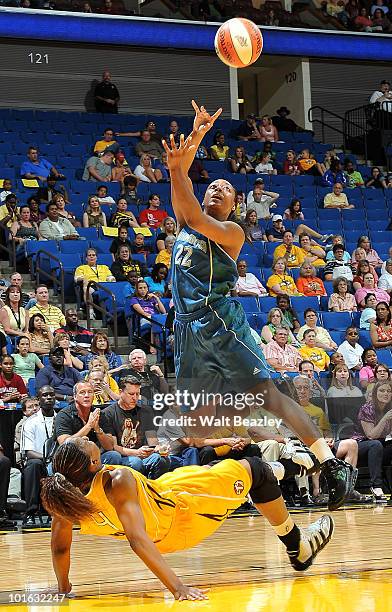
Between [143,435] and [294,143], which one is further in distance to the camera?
[294,143]

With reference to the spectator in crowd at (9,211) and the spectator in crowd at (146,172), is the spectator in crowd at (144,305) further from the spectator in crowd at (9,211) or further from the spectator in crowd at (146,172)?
the spectator in crowd at (146,172)

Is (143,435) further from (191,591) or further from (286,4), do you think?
(286,4)

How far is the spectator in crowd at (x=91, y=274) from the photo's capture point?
481 inches

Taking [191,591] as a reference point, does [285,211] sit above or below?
above

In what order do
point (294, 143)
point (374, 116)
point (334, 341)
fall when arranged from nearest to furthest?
1. point (334, 341)
2. point (294, 143)
3. point (374, 116)

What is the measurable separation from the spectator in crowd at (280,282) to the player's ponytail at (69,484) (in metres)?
9.14

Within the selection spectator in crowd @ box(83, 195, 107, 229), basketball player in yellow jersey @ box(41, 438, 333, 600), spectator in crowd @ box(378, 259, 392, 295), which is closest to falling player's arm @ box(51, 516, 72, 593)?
basketball player in yellow jersey @ box(41, 438, 333, 600)

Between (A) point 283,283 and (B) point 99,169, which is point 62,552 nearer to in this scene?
(A) point 283,283

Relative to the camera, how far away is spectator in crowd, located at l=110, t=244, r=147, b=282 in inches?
495

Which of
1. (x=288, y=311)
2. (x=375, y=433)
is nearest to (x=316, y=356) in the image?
(x=288, y=311)

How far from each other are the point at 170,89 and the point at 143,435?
13284mm

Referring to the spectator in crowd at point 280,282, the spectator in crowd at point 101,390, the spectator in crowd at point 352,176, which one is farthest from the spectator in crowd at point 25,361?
the spectator in crowd at point 352,176

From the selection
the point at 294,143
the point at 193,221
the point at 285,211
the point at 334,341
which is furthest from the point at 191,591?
the point at 294,143

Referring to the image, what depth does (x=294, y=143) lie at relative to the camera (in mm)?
18453
